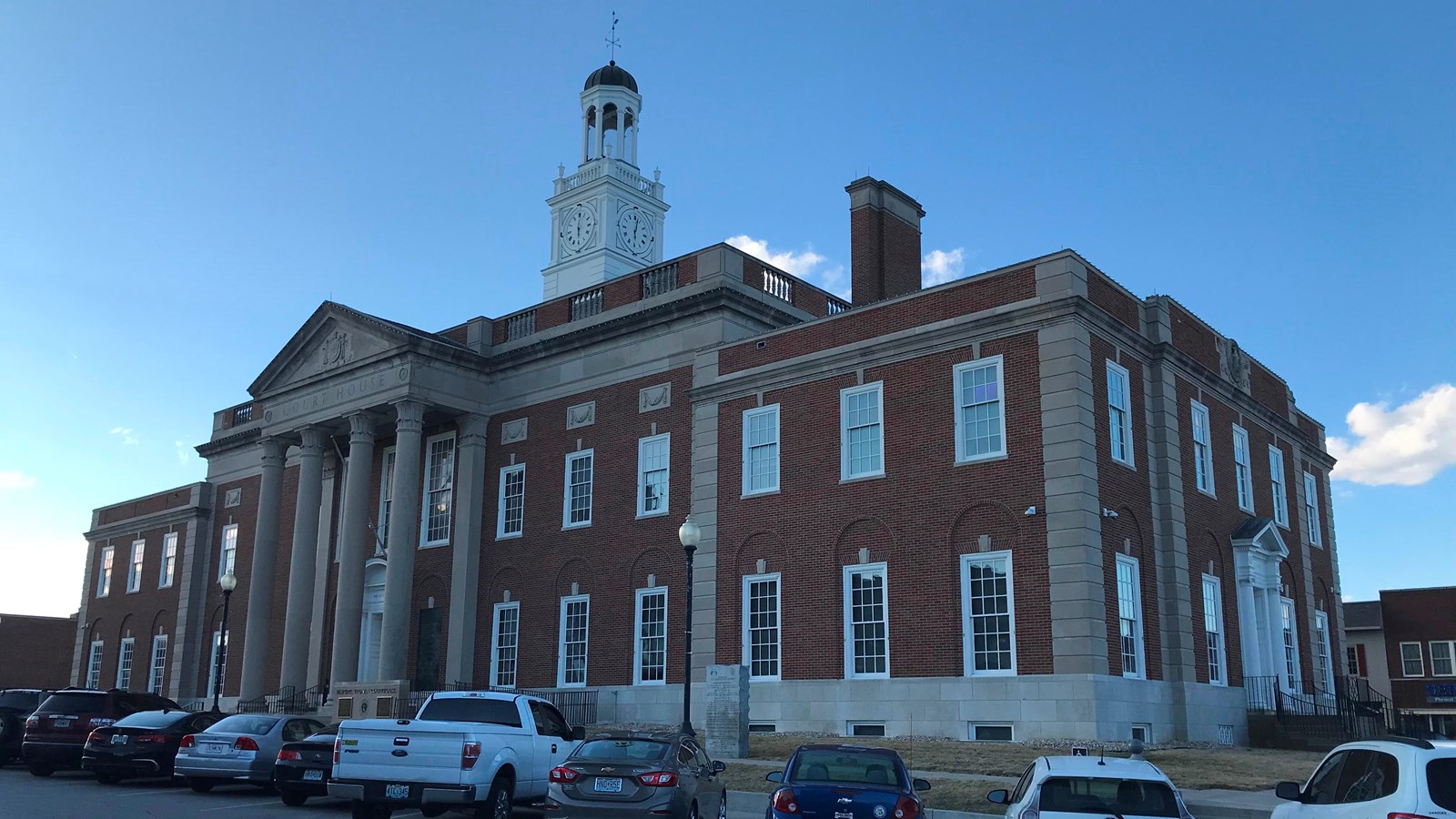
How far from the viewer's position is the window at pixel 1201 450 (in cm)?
3222

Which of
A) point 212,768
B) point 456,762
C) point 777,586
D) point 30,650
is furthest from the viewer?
point 30,650

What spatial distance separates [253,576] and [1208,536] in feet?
103

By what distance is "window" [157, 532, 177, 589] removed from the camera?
186 feet

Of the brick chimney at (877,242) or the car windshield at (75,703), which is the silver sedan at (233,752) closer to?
the car windshield at (75,703)

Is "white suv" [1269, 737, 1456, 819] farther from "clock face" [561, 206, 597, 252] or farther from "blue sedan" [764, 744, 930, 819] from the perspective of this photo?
"clock face" [561, 206, 597, 252]

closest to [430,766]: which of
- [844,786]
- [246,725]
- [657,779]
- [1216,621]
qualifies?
[657,779]

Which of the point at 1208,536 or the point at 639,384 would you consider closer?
the point at 1208,536

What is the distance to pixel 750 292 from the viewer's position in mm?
36156

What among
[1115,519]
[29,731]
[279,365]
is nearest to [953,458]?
[1115,519]

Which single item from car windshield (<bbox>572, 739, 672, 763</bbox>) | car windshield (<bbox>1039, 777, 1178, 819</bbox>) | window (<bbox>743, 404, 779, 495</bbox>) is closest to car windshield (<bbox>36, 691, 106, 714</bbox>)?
car windshield (<bbox>572, 739, 672, 763</bbox>)

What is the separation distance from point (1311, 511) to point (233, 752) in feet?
109

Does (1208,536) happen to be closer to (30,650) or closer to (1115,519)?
(1115,519)

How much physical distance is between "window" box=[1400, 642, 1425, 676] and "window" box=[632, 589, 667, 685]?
44461 millimetres

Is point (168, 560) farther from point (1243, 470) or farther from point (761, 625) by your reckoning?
point (1243, 470)
